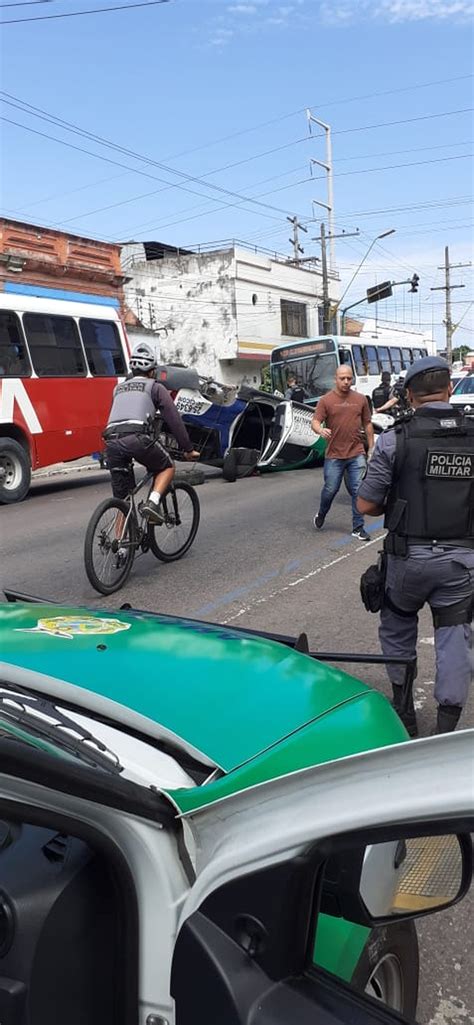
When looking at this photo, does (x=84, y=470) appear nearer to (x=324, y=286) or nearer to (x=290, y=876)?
(x=290, y=876)

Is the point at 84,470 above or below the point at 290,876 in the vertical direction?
below

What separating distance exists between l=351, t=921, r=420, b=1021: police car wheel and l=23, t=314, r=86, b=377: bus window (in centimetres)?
1114

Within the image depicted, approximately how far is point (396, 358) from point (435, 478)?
2178 centimetres

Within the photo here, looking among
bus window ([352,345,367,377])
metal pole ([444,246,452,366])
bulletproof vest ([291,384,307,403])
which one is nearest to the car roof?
bulletproof vest ([291,384,307,403])

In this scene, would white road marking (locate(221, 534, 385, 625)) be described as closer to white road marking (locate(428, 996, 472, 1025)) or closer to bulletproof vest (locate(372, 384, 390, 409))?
white road marking (locate(428, 996, 472, 1025))

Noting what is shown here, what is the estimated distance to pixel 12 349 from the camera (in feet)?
37.6

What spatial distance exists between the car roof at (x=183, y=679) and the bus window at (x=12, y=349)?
372 inches

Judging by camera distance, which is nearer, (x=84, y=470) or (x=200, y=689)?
A: (x=200, y=689)

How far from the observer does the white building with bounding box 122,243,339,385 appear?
3784 centimetres

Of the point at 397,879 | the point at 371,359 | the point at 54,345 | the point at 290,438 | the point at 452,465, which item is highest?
the point at 54,345

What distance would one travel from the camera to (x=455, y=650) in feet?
11.1

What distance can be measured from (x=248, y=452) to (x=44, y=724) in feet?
39.9

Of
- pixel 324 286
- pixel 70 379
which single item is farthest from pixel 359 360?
pixel 324 286

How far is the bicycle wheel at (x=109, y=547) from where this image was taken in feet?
19.6
